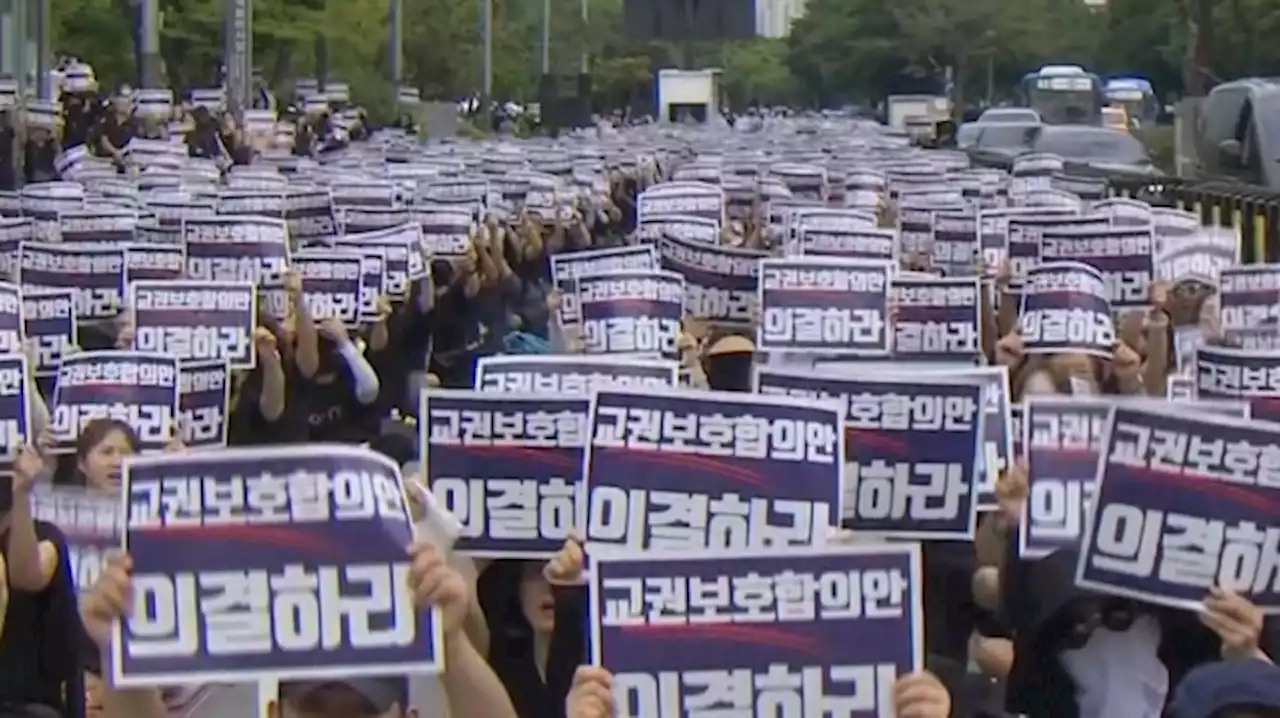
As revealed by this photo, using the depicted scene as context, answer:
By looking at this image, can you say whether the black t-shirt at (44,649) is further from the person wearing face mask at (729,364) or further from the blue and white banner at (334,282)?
the blue and white banner at (334,282)

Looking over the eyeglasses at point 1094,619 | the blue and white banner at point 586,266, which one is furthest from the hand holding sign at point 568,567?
the blue and white banner at point 586,266

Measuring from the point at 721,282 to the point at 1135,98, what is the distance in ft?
199

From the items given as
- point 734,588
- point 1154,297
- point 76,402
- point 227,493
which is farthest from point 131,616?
point 1154,297

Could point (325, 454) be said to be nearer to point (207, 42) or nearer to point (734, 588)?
point (734, 588)

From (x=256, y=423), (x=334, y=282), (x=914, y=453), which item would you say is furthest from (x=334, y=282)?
(x=914, y=453)

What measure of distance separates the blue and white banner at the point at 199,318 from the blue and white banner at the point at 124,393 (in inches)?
98.2

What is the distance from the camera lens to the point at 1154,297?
1503 centimetres

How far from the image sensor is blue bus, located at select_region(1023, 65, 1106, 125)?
229 feet

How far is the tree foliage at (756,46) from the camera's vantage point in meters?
64.3

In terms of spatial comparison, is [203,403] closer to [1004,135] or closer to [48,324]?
[48,324]

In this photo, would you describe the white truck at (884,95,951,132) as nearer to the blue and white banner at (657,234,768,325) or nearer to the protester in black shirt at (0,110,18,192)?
the protester in black shirt at (0,110,18,192)

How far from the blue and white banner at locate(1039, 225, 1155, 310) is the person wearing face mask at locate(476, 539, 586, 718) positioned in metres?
8.27

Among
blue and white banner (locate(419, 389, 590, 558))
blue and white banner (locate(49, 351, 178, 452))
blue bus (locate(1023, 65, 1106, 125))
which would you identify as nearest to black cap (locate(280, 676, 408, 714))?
blue and white banner (locate(419, 389, 590, 558))

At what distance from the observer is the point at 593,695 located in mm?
6254
